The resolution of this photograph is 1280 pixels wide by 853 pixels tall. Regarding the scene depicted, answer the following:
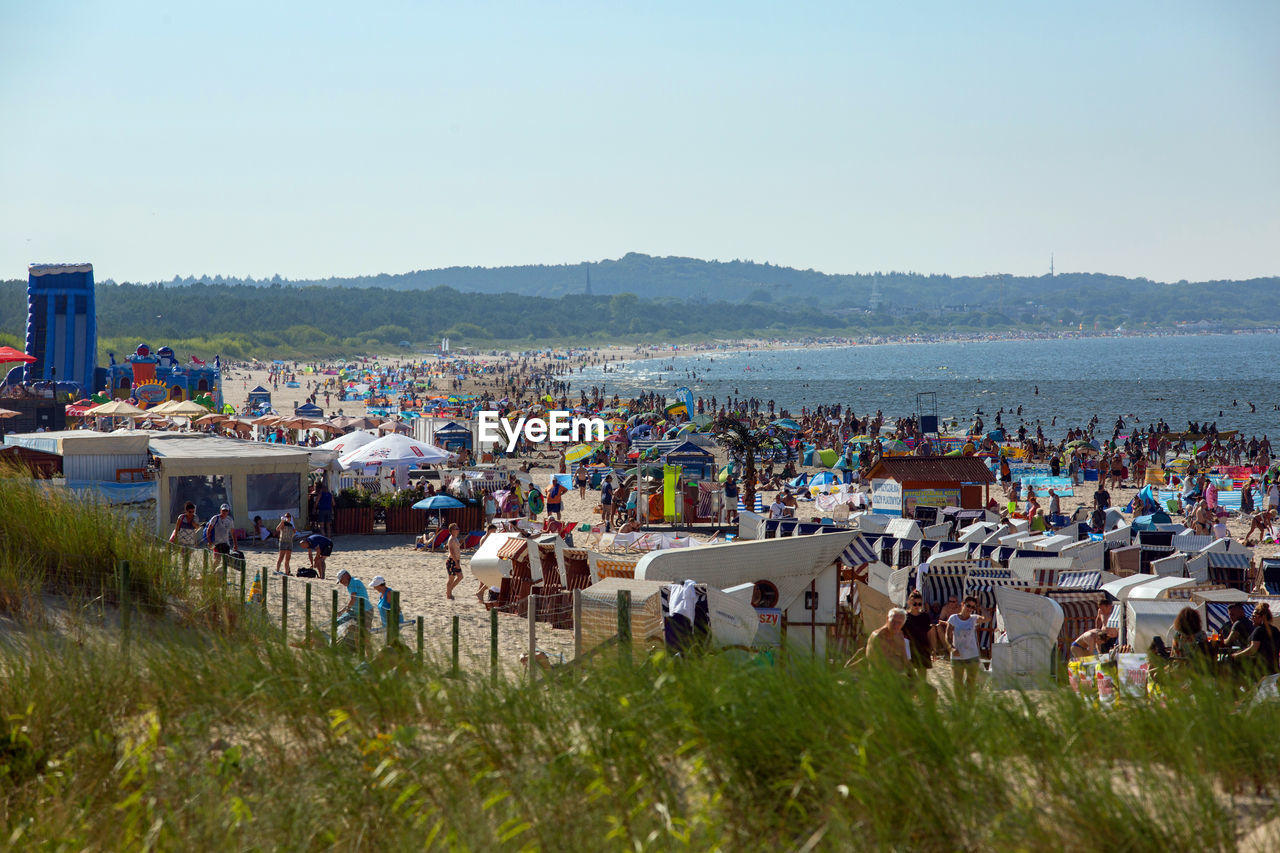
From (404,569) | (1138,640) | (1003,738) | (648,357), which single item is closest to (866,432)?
(404,569)

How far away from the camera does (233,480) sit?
47.8 feet

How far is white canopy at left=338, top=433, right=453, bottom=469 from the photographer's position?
19.9 meters

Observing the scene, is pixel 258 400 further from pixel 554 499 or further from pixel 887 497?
pixel 887 497

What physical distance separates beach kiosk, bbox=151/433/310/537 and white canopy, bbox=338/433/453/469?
428 cm

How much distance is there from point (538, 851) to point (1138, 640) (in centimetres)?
579

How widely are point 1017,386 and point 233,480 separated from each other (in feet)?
250

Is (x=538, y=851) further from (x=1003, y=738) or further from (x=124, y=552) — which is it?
(x=124, y=552)

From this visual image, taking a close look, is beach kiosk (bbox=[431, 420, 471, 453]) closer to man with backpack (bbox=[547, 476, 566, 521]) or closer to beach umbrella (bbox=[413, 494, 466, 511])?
man with backpack (bbox=[547, 476, 566, 521])

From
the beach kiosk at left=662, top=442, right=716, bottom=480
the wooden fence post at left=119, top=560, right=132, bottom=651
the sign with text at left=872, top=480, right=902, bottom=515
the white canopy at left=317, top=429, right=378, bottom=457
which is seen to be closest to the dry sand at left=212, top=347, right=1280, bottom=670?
the wooden fence post at left=119, top=560, right=132, bottom=651

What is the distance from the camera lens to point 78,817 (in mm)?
3885

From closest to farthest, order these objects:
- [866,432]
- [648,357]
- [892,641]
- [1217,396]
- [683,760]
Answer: [683,760], [892,641], [866,432], [1217,396], [648,357]

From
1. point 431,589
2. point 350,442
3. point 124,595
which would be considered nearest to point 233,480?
point 431,589

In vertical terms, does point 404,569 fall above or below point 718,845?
below

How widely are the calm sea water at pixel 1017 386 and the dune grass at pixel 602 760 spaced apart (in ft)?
150
